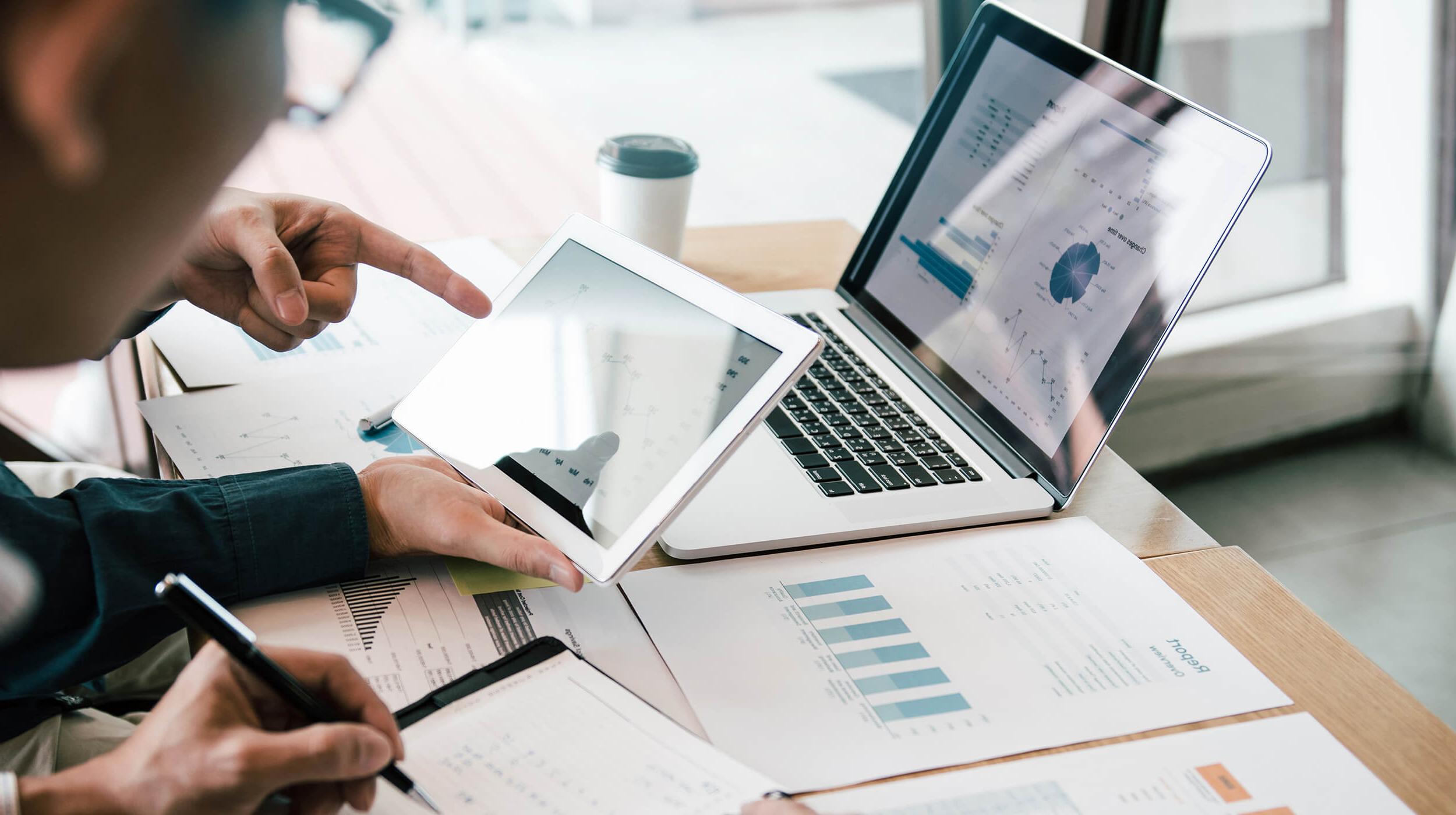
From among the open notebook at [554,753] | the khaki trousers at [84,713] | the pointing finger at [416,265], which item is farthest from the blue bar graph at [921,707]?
the khaki trousers at [84,713]

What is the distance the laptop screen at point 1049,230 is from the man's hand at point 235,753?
564mm

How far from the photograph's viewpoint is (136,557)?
74 cm

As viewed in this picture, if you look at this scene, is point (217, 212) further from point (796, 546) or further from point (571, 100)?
point (571, 100)

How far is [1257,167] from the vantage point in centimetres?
84

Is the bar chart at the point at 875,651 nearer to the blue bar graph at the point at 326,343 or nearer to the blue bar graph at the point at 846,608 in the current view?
the blue bar graph at the point at 846,608

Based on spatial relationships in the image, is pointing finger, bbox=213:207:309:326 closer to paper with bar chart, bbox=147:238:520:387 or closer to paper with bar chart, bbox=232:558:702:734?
paper with bar chart, bbox=147:238:520:387

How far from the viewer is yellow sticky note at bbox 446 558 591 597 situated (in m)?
0.78

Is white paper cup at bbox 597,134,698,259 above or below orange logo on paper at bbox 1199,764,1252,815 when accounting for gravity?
above

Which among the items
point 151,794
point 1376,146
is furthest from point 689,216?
point 151,794

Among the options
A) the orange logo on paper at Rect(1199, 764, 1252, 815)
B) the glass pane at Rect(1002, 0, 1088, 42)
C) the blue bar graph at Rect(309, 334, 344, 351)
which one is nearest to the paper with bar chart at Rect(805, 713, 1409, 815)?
the orange logo on paper at Rect(1199, 764, 1252, 815)

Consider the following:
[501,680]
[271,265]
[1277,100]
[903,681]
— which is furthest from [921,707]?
[1277,100]

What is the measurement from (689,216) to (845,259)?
1868 mm

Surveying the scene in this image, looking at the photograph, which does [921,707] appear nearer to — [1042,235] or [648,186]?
[1042,235]

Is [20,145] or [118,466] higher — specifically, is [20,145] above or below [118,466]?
above
